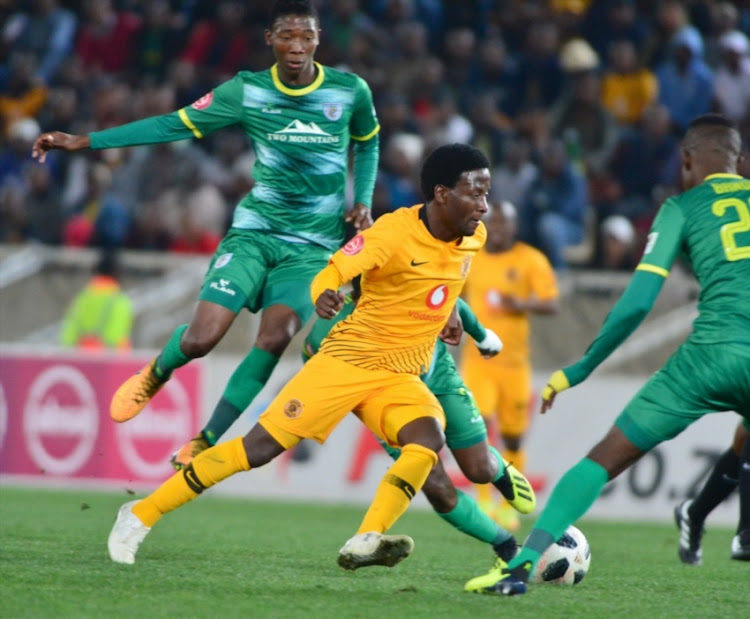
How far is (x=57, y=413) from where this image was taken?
547 inches

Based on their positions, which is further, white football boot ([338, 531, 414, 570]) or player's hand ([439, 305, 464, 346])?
player's hand ([439, 305, 464, 346])

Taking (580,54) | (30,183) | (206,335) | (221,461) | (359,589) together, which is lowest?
(359,589)

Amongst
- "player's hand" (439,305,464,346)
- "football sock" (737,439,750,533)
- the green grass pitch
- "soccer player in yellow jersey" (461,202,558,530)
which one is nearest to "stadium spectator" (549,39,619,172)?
"soccer player in yellow jersey" (461,202,558,530)

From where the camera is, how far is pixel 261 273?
8156 mm

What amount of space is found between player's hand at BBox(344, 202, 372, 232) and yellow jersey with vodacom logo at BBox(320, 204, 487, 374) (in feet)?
4.12

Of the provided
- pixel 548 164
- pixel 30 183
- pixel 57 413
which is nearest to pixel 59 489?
pixel 57 413

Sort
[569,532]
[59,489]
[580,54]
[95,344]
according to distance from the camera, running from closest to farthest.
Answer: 1. [569,532]
2. [59,489]
3. [95,344]
4. [580,54]

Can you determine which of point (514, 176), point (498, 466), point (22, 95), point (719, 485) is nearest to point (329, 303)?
point (498, 466)

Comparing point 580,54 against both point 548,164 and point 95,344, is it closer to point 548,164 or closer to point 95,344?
point 548,164

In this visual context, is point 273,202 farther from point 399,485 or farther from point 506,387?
point 506,387

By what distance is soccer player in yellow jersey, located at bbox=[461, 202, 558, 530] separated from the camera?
12312 mm

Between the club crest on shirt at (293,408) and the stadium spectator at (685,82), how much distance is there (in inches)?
369

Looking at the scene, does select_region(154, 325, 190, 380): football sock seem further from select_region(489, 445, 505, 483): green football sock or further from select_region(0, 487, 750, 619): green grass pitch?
select_region(489, 445, 505, 483): green football sock

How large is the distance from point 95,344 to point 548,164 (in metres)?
5.10
